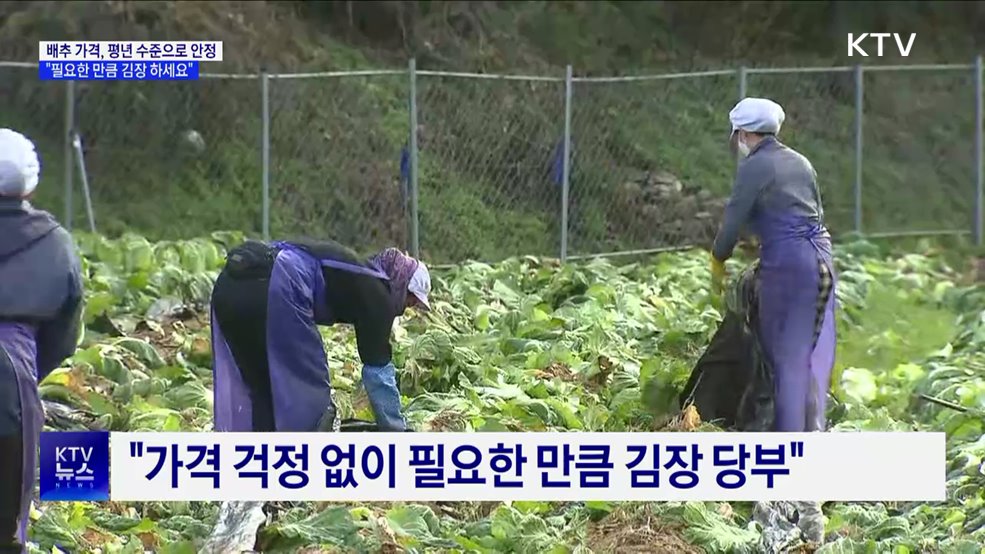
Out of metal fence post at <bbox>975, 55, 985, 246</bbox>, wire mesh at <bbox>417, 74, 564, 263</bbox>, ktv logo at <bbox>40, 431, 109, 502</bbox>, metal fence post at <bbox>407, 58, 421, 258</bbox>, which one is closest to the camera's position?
ktv logo at <bbox>40, 431, 109, 502</bbox>

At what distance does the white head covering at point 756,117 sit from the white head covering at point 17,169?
1836mm

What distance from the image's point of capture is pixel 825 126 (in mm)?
6383

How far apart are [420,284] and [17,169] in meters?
1.09

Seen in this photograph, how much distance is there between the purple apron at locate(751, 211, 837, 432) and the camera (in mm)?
4645

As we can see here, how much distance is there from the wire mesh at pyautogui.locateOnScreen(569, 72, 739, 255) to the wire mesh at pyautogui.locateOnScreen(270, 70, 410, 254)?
2.36 feet

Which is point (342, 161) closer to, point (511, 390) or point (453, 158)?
point (453, 158)

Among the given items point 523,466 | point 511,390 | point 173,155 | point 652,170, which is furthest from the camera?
point 173,155

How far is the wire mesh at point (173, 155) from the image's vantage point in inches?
263

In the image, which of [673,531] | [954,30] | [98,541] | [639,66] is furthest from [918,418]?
[954,30]

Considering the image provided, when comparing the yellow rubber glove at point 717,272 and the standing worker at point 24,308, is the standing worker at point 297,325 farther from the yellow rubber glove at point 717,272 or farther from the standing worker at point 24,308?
the yellow rubber glove at point 717,272

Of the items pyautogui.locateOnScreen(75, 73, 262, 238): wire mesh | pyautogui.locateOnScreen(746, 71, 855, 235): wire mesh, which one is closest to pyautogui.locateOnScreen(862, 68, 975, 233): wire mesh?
pyautogui.locateOnScreen(746, 71, 855, 235): wire mesh

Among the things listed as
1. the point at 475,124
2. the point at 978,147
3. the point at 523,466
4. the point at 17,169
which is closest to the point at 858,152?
the point at 475,124

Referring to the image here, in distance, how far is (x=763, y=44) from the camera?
13039mm

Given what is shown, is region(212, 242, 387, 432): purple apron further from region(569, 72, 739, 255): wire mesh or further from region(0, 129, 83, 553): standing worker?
region(569, 72, 739, 255): wire mesh
